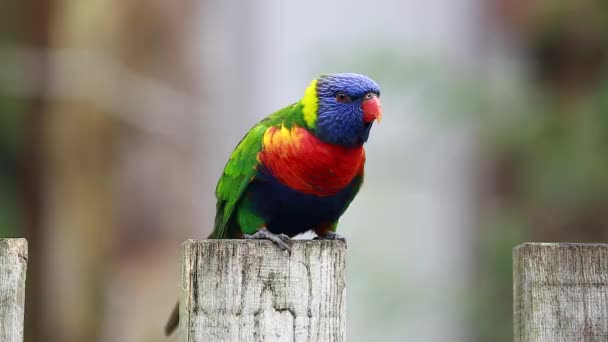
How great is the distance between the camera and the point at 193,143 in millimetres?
4676

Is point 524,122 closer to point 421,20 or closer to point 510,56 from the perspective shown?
point 510,56

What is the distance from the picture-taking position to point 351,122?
115 inches

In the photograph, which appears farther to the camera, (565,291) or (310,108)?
(310,108)

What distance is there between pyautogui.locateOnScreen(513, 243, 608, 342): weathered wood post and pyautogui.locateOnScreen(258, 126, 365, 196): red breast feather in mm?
1156

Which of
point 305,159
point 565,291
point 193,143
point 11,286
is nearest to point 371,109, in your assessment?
point 305,159

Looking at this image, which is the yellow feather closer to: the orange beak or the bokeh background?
the orange beak

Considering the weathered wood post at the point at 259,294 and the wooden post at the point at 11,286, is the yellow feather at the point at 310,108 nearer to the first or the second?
the weathered wood post at the point at 259,294

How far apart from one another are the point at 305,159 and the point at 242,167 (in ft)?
0.61

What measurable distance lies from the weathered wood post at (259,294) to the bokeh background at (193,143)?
8.39ft

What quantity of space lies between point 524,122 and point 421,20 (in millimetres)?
1882

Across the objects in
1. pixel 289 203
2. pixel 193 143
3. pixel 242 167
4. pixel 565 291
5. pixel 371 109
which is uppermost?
pixel 193 143

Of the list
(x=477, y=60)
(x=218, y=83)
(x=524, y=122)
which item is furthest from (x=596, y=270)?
(x=477, y=60)

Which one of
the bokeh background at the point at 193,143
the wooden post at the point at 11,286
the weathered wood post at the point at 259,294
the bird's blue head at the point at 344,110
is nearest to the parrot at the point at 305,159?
the bird's blue head at the point at 344,110

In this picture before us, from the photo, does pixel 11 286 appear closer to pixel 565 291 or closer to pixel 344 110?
pixel 565 291
